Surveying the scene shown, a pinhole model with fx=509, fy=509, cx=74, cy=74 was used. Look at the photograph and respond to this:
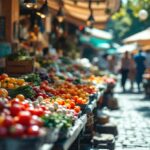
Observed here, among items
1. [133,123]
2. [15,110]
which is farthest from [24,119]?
[133,123]

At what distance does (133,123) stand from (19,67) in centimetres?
340

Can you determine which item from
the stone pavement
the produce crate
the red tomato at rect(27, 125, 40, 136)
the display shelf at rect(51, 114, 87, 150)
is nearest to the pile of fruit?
the red tomato at rect(27, 125, 40, 136)

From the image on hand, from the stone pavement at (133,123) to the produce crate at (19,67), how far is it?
8.37 feet

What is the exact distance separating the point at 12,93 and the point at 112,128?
3.61 meters

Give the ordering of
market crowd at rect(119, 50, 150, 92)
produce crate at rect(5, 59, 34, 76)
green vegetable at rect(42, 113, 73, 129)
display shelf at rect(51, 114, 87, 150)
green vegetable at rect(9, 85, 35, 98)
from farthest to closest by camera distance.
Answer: market crowd at rect(119, 50, 150, 92) → produce crate at rect(5, 59, 34, 76) → green vegetable at rect(9, 85, 35, 98) → green vegetable at rect(42, 113, 73, 129) → display shelf at rect(51, 114, 87, 150)

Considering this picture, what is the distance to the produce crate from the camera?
11.7 meters

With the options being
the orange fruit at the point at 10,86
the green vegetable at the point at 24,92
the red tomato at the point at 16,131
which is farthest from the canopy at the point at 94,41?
the red tomato at the point at 16,131

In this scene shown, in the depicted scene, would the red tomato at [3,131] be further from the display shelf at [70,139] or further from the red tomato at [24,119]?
the display shelf at [70,139]

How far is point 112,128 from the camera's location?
35.6 ft

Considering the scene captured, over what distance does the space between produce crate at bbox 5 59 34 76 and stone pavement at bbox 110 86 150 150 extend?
2.55m

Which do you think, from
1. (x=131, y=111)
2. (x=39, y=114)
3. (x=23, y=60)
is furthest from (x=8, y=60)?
(x=39, y=114)

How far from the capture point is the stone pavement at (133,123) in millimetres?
9961

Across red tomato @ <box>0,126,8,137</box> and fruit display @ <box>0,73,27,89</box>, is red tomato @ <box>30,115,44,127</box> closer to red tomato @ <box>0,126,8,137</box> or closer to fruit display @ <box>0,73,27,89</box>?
red tomato @ <box>0,126,8,137</box>

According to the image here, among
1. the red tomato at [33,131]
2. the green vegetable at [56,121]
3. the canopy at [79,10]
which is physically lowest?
the green vegetable at [56,121]
